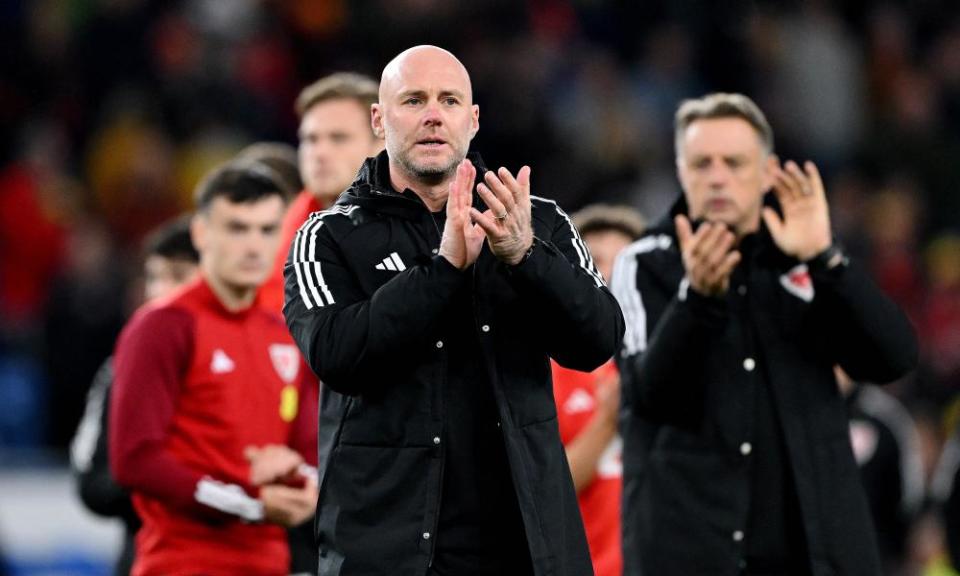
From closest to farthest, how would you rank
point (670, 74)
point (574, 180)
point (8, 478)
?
point (8, 478) < point (574, 180) < point (670, 74)

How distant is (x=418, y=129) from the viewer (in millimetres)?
4551

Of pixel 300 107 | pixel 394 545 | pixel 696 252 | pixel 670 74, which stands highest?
pixel 670 74

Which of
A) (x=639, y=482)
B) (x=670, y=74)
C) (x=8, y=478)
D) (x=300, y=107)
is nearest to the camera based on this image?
(x=639, y=482)

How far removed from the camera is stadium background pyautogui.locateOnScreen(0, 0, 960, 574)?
11492mm

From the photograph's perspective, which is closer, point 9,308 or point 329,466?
point 329,466

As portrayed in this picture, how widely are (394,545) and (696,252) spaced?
148 centimetres

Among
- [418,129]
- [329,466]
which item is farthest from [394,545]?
[418,129]

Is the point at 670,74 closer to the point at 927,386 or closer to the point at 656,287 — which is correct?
the point at 927,386

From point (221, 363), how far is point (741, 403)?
1762 mm

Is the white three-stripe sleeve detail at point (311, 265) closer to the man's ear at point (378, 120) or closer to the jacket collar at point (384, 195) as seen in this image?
the jacket collar at point (384, 195)

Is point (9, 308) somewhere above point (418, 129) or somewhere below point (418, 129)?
above

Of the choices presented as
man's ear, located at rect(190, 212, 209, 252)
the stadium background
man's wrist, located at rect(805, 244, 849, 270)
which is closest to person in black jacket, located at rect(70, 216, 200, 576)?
man's ear, located at rect(190, 212, 209, 252)

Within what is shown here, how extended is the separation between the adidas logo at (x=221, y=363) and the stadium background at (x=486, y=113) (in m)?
5.00

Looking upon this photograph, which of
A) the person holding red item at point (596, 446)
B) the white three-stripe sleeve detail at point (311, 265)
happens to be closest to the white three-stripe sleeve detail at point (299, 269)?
the white three-stripe sleeve detail at point (311, 265)
